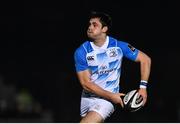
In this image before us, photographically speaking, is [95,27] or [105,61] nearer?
[95,27]

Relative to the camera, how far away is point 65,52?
20.8 m

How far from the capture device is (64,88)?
Result: 19.5 m

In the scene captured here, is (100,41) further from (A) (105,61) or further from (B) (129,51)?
(B) (129,51)

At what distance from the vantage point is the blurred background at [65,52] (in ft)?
63.4

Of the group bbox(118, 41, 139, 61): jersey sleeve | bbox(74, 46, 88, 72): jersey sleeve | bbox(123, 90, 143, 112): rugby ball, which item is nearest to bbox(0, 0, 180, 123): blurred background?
bbox(118, 41, 139, 61): jersey sleeve

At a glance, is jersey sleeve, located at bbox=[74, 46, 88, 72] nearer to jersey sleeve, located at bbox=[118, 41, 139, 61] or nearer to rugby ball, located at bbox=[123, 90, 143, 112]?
jersey sleeve, located at bbox=[118, 41, 139, 61]

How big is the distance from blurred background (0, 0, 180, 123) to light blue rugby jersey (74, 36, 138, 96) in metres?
9.54

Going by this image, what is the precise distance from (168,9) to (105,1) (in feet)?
7.27

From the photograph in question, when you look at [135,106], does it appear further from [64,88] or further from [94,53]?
[64,88]

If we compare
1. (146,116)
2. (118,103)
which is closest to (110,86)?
(118,103)

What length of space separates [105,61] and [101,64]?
0.21 ft

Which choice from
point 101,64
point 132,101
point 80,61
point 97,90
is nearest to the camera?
point 132,101

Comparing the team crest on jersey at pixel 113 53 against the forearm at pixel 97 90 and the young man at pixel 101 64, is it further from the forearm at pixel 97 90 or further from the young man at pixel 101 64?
the forearm at pixel 97 90

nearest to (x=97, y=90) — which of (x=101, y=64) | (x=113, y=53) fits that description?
(x=101, y=64)
